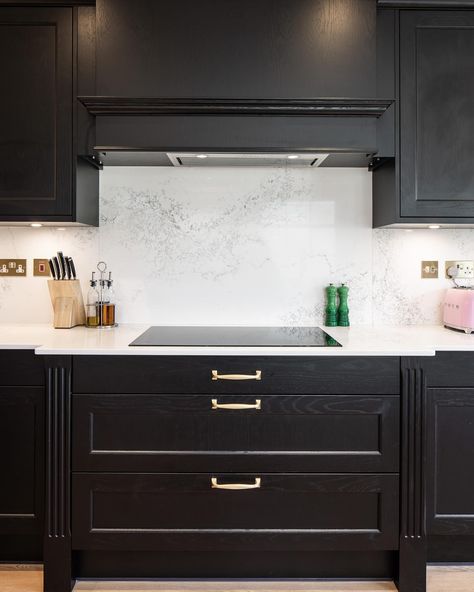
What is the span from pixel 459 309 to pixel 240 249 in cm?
104

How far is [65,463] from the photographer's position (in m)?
1.94

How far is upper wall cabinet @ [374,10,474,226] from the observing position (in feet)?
7.21

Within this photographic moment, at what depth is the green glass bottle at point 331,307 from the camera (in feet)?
8.26

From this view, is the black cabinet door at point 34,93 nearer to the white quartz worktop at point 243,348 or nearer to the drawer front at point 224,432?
the white quartz worktop at point 243,348

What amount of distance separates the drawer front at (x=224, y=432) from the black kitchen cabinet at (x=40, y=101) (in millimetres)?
941

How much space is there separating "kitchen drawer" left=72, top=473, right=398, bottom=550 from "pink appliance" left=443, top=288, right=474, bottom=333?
2.53 feet

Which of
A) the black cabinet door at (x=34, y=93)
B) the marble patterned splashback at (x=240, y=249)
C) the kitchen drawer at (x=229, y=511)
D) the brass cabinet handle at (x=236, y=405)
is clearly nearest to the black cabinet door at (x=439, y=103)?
the marble patterned splashback at (x=240, y=249)

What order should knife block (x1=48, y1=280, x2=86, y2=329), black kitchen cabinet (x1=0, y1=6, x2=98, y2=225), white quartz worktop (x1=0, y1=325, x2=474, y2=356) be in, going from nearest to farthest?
white quartz worktop (x1=0, y1=325, x2=474, y2=356) < black kitchen cabinet (x1=0, y1=6, x2=98, y2=225) < knife block (x1=48, y1=280, x2=86, y2=329)

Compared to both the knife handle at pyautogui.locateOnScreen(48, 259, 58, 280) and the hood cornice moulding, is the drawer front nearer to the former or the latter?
the knife handle at pyautogui.locateOnScreen(48, 259, 58, 280)

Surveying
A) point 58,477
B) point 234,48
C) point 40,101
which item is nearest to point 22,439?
point 58,477

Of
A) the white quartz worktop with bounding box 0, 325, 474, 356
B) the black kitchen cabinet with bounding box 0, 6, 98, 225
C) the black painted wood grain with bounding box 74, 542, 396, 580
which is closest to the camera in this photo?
the white quartz worktop with bounding box 0, 325, 474, 356

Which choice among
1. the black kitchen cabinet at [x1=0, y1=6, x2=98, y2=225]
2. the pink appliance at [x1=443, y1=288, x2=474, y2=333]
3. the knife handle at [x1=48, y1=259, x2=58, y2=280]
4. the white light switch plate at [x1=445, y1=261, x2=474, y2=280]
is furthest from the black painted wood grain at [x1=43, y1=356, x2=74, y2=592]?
the white light switch plate at [x1=445, y1=261, x2=474, y2=280]

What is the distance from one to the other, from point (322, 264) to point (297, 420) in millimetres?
904

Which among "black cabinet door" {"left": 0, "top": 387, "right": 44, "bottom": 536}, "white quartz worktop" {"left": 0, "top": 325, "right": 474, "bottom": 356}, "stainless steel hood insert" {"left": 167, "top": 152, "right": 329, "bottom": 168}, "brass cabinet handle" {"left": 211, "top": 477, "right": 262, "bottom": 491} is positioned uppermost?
"stainless steel hood insert" {"left": 167, "top": 152, "right": 329, "bottom": 168}
